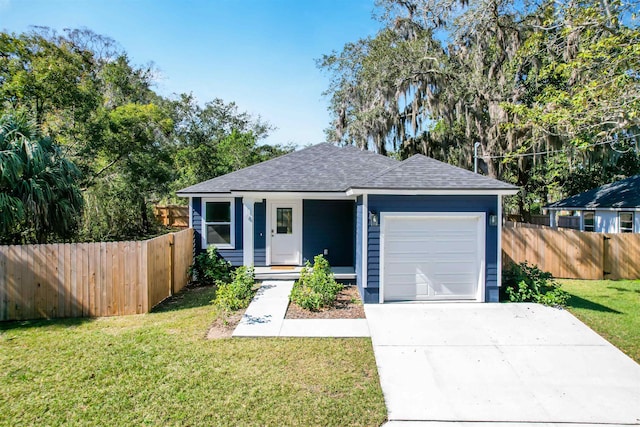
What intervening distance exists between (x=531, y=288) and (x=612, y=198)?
1180 centimetres

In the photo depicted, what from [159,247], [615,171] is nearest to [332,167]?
[159,247]

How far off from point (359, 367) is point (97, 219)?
13.0 meters

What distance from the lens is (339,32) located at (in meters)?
19.1

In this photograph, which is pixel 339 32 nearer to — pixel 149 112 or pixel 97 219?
pixel 149 112

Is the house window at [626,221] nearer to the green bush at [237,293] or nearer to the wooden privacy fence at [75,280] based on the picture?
the green bush at [237,293]

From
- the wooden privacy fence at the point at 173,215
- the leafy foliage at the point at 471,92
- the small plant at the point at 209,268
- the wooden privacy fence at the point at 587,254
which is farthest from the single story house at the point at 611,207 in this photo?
the wooden privacy fence at the point at 173,215

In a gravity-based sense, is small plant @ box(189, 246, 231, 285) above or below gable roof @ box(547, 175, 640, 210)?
below

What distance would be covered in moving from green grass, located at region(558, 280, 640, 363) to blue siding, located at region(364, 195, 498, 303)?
1.67m

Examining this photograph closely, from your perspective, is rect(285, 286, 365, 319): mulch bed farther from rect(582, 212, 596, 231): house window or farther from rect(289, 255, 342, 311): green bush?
rect(582, 212, 596, 231): house window

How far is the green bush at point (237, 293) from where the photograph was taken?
6.75m

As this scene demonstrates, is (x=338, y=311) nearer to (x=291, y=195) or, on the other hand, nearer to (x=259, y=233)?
(x=291, y=195)

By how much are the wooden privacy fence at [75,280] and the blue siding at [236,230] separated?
3.13m

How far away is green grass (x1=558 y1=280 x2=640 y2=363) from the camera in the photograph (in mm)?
5430

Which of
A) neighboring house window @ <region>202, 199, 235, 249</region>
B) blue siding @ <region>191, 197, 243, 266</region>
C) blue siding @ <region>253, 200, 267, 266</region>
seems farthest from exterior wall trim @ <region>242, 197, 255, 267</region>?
neighboring house window @ <region>202, 199, 235, 249</region>
